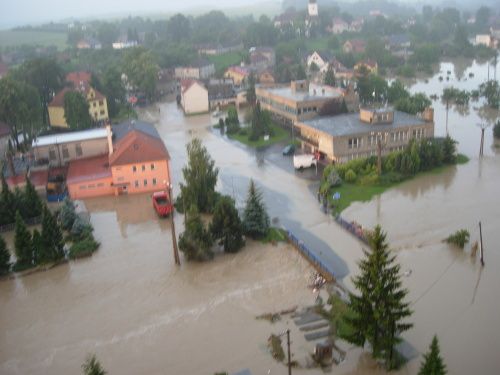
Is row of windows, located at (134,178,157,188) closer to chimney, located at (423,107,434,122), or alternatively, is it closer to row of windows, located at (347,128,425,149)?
row of windows, located at (347,128,425,149)

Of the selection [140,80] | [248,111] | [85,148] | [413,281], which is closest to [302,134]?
[248,111]

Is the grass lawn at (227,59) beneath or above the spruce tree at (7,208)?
above

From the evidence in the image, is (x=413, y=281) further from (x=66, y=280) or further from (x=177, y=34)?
(x=177, y=34)

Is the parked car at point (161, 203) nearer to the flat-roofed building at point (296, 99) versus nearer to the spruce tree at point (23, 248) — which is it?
the spruce tree at point (23, 248)

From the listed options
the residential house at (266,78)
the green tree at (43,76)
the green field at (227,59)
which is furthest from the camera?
the green field at (227,59)

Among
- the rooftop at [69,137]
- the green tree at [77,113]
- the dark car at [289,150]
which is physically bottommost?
the dark car at [289,150]

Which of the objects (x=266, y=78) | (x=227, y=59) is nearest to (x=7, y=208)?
(x=266, y=78)

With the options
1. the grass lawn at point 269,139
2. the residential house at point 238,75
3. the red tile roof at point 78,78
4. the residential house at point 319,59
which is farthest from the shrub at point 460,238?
the residential house at point 319,59

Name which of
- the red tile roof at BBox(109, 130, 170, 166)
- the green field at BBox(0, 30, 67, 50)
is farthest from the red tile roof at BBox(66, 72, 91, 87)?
the green field at BBox(0, 30, 67, 50)

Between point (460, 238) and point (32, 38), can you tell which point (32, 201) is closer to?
point (460, 238)
